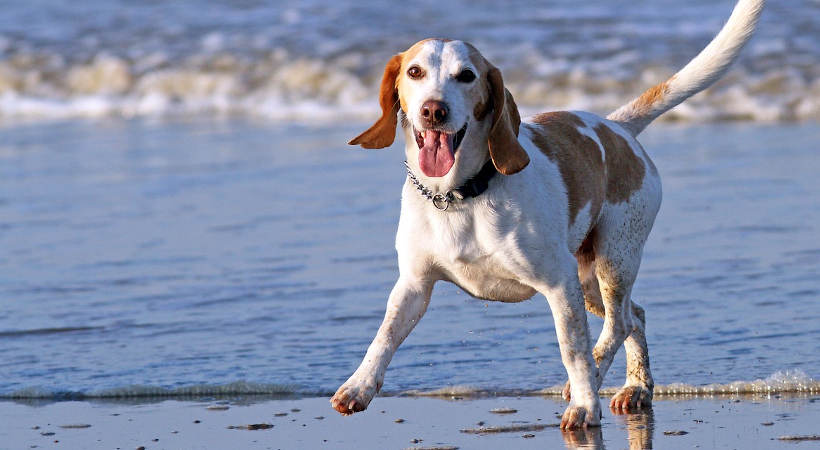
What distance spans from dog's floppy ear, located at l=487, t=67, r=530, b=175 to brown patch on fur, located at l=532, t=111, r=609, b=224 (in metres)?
0.40

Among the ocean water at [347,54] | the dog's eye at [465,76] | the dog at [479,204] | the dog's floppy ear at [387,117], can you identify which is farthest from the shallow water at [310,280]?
the ocean water at [347,54]

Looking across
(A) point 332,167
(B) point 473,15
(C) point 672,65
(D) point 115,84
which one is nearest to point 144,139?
(A) point 332,167

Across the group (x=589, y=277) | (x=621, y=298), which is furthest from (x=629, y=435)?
(x=589, y=277)

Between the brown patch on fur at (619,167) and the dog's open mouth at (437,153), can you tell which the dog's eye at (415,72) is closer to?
the dog's open mouth at (437,153)

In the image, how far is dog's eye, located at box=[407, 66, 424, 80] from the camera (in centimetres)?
446

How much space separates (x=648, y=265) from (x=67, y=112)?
10.7 meters

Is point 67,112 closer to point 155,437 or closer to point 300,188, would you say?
point 300,188

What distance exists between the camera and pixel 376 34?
17.9 metres

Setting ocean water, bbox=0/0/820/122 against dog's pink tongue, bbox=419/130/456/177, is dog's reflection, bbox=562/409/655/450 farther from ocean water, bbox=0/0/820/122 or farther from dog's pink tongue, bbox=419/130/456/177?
ocean water, bbox=0/0/820/122

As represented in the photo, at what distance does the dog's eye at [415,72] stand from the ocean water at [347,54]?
8.96m

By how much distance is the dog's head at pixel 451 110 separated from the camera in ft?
14.4

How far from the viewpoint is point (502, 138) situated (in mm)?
4488

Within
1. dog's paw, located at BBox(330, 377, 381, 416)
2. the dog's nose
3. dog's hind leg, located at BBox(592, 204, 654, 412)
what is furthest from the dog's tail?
dog's paw, located at BBox(330, 377, 381, 416)

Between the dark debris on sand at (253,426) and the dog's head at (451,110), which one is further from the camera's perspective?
the dark debris on sand at (253,426)
